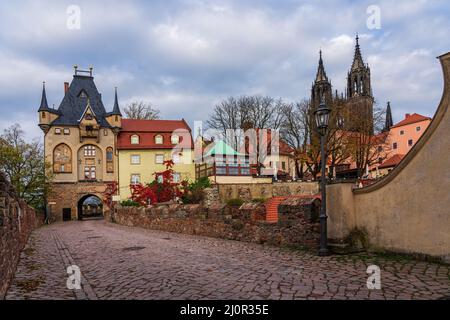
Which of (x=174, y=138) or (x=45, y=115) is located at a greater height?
(x=45, y=115)

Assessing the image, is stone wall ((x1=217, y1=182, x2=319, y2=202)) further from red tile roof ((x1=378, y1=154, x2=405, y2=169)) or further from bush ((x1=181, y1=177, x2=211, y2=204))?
red tile roof ((x1=378, y1=154, x2=405, y2=169))

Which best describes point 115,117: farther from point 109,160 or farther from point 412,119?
point 412,119

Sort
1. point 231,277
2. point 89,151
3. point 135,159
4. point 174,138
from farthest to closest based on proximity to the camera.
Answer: point 174,138 → point 135,159 → point 89,151 → point 231,277

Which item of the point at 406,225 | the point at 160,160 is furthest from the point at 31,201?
the point at 406,225

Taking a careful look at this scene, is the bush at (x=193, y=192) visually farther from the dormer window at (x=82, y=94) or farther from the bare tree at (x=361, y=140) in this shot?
the dormer window at (x=82, y=94)

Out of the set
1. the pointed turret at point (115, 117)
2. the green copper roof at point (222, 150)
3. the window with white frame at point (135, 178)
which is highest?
the pointed turret at point (115, 117)

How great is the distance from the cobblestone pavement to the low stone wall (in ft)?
2.77

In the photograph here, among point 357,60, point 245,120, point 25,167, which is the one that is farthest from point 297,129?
point 357,60

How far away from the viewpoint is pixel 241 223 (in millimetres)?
11625

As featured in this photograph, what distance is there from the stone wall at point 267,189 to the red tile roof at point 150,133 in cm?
1178

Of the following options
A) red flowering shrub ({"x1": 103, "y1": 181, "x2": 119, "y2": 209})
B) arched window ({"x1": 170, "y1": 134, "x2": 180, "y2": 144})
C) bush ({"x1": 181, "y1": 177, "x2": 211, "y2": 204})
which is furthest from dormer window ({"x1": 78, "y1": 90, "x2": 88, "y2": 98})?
bush ({"x1": 181, "y1": 177, "x2": 211, "y2": 204})

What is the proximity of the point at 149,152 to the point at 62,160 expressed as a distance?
11.0m

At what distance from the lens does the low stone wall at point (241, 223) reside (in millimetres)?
9172

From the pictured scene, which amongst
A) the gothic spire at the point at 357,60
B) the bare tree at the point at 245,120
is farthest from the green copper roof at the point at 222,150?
the gothic spire at the point at 357,60
